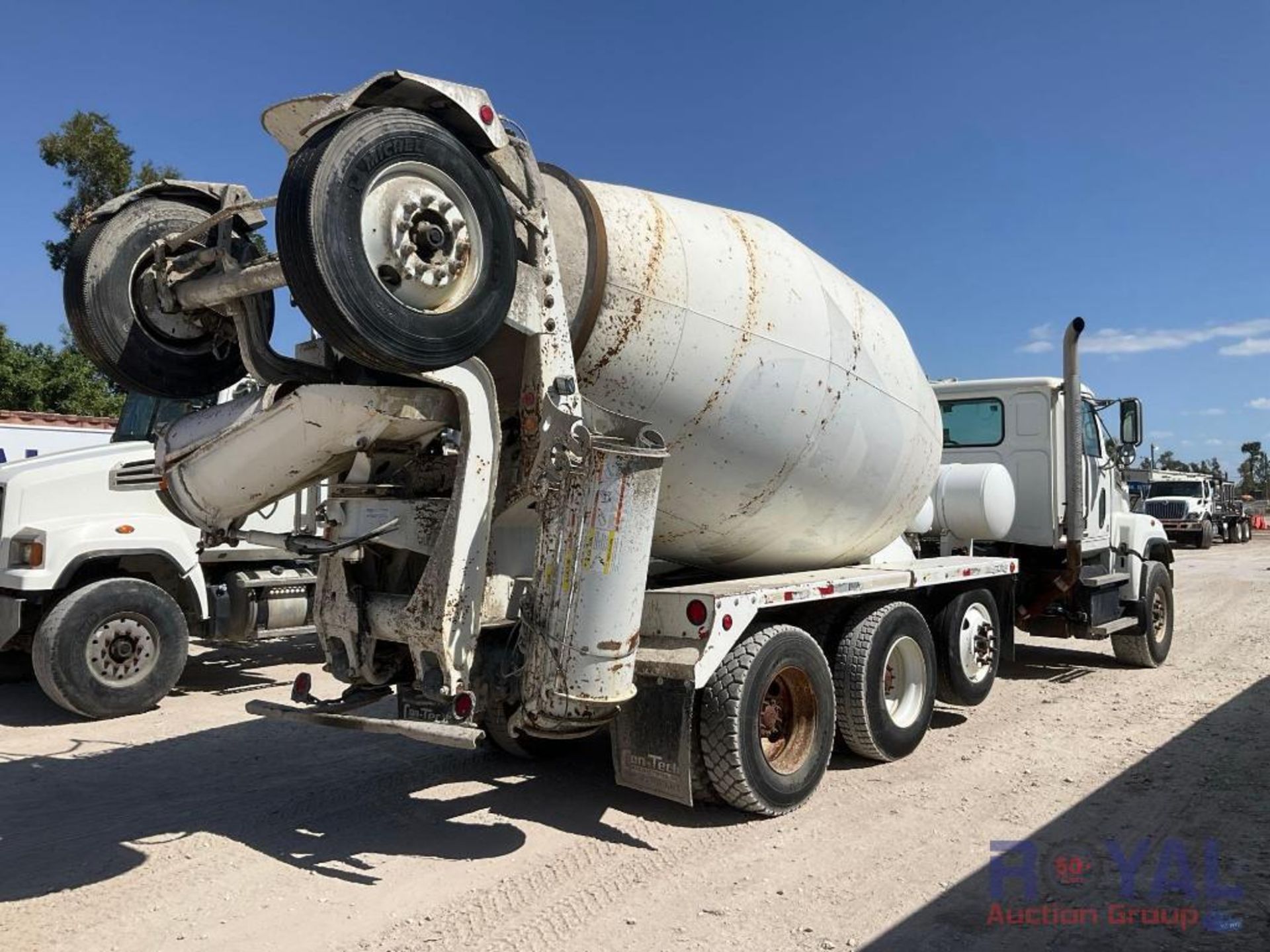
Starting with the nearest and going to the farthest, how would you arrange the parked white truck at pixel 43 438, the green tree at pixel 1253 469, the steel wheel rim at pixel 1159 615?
the steel wheel rim at pixel 1159 615 → the parked white truck at pixel 43 438 → the green tree at pixel 1253 469

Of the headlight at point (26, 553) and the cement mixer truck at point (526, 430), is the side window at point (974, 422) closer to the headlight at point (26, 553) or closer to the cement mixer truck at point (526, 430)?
the cement mixer truck at point (526, 430)

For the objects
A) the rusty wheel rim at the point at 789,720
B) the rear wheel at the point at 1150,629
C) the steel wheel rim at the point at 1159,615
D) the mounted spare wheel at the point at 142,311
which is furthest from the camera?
the steel wheel rim at the point at 1159,615

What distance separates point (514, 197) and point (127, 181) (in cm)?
2255

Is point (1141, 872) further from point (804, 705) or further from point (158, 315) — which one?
point (158, 315)

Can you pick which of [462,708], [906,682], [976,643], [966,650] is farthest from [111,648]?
[976,643]

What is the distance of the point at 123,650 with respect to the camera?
8266 mm

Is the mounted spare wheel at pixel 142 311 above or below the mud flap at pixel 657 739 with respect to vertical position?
above

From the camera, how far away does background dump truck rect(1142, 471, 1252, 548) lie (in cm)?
3447

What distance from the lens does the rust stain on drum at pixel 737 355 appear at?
18.0 ft

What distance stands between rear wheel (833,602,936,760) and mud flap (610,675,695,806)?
5.24 feet

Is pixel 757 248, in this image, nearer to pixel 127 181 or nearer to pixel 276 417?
pixel 276 417

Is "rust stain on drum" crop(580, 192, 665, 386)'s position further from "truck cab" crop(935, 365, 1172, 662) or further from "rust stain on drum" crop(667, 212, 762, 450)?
"truck cab" crop(935, 365, 1172, 662)

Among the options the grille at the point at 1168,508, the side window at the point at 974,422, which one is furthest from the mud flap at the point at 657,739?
the grille at the point at 1168,508

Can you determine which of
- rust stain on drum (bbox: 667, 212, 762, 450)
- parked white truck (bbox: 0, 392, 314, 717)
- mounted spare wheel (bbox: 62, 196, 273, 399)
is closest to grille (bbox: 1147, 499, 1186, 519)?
parked white truck (bbox: 0, 392, 314, 717)
